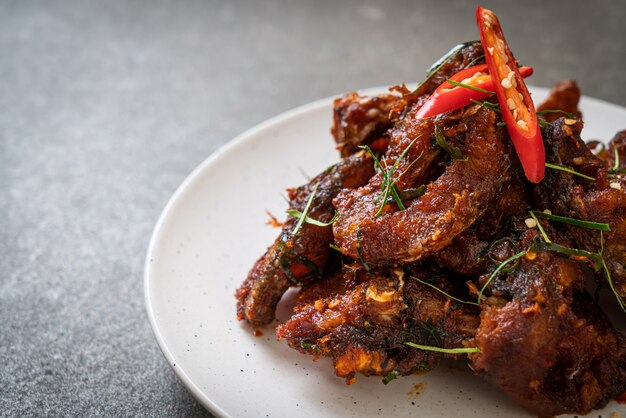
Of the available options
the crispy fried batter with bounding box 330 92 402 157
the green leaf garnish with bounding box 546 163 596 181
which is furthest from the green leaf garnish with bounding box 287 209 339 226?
the green leaf garnish with bounding box 546 163 596 181

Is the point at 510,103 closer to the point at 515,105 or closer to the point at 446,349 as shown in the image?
the point at 515,105

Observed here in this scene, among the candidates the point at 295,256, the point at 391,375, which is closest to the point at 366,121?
the point at 295,256

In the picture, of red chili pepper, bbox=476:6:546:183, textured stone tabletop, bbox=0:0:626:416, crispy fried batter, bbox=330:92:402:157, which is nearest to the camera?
red chili pepper, bbox=476:6:546:183

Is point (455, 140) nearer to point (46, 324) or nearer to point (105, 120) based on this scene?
point (46, 324)

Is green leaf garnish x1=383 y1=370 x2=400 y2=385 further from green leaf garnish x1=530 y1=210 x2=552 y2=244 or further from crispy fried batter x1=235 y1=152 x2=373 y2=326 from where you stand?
green leaf garnish x1=530 y1=210 x2=552 y2=244

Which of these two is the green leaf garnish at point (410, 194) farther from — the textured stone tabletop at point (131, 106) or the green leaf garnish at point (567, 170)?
the textured stone tabletop at point (131, 106)

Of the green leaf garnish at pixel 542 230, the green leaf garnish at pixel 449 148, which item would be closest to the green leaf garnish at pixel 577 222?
the green leaf garnish at pixel 542 230
